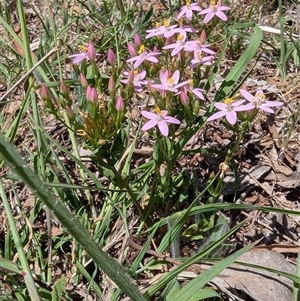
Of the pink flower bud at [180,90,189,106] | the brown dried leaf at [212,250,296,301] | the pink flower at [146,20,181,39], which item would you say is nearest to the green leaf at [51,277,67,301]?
the brown dried leaf at [212,250,296,301]

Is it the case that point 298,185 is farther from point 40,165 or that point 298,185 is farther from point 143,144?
point 40,165

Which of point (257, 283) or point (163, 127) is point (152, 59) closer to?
point (163, 127)

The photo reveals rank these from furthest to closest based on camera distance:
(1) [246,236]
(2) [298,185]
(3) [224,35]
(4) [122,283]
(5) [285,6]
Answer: (5) [285,6], (3) [224,35], (2) [298,185], (1) [246,236], (4) [122,283]

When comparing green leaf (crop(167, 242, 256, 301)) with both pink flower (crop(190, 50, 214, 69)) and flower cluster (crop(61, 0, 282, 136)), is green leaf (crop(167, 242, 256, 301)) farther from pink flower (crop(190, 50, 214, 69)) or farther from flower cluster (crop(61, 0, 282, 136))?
pink flower (crop(190, 50, 214, 69))

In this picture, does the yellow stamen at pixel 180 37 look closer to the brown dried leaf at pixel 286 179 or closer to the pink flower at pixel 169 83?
the pink flower at pixel 169 83

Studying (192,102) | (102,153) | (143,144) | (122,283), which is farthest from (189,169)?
(122,283)

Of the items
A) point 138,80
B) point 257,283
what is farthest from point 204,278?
point 138,80
